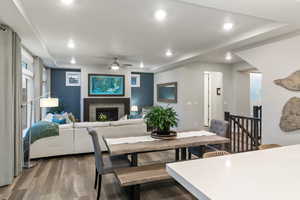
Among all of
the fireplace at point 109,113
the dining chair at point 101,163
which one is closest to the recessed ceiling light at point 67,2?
the dining chair at point 101,163

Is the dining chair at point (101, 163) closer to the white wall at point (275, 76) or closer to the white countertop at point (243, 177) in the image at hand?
the white countertop at point (243, 177)

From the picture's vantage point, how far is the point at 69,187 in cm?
293

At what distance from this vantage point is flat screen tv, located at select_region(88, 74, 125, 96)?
7715mm

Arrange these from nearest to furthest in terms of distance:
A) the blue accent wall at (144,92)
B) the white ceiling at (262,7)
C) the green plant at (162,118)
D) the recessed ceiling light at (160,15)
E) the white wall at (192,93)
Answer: the white ceiling at (262,7) → the recessed ceiling light at (160,15) → the green plant at (162,118) → the white wall at (192,93) → the blue accent wall at (144,92)

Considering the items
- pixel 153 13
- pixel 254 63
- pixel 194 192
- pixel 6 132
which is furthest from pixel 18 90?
pixel 254 63

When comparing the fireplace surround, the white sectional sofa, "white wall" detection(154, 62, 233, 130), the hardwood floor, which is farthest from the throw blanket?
"white wall" detection(154, 62, 233, 130)

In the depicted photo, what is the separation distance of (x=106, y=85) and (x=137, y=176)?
6035 mm

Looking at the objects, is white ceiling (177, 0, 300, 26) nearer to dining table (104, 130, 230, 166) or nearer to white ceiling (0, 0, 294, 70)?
white ceiling (0, 0, 294, 70)

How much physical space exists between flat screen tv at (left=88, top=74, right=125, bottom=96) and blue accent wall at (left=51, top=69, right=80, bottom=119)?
87cm

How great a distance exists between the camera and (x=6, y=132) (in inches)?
118

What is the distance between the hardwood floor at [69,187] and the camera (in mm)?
2666

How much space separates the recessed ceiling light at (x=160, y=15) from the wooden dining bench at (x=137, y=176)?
7.51 ft

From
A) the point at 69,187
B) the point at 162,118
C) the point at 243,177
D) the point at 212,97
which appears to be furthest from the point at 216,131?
the point at 212,97

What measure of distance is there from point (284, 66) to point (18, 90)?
4948 mm
